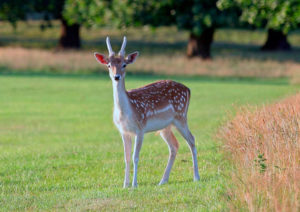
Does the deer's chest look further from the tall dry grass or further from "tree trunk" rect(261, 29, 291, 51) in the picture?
"tree trunk" rect(261, 29, 291, 51)

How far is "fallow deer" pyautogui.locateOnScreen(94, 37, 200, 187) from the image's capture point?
30.2ft

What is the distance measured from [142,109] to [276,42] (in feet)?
158

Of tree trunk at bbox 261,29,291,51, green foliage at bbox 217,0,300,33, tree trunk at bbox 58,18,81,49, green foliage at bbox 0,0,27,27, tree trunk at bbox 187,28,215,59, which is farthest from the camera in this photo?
tree trunk at bbox 261,29,291,51

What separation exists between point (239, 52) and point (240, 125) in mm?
41575

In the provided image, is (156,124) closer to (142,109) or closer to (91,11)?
(142,109)

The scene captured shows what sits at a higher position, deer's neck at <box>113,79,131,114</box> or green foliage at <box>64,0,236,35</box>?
deer's neck at <box>113,79,131,114</box>

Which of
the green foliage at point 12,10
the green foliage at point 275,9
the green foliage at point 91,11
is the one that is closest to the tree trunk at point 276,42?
the green foliage at point 91,11

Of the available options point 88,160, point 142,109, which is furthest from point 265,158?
point 88,160

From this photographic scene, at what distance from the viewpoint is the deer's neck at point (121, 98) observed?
926 centimetres

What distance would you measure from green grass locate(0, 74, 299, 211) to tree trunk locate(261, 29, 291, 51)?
29.8 m

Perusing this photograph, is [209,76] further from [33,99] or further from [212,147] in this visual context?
[212,147]

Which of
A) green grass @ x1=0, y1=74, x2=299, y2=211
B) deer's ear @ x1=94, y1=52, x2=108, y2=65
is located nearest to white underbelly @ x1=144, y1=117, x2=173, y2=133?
green grass @ x1=0, y1=74, x2=299, y2=211

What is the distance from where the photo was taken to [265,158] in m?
8.91

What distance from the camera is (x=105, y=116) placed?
20.7m
